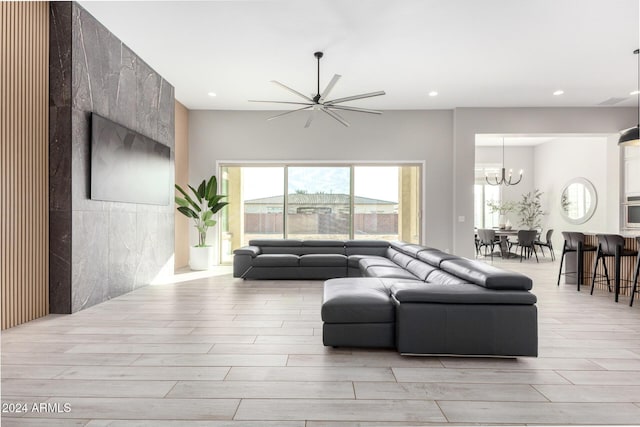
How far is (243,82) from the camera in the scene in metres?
5.93

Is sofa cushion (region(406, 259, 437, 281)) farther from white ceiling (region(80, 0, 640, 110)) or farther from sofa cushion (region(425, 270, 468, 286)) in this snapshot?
white ceiling (region(80, 0, 640, 110))

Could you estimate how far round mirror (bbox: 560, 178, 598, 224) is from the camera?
870 cm

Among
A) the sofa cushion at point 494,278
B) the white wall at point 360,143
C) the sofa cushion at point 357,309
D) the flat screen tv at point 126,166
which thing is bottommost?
the sofa cushion at point 357,309

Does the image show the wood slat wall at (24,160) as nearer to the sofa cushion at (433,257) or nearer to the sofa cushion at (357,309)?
the sofa cushion at (357,309)

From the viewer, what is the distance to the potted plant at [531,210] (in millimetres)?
10109

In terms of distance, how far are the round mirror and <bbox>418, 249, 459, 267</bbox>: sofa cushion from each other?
6.96m

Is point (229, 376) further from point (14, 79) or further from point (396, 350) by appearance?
point (14, 79)

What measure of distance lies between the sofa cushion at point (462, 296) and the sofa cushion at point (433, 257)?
105 centimetres

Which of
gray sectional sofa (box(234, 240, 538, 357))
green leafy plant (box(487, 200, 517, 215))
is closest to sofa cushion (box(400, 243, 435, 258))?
gray sectional sofa (box(234, 240, 538, 357))

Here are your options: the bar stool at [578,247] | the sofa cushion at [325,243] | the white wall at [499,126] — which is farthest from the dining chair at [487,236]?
the sofa cushion at [325,243]

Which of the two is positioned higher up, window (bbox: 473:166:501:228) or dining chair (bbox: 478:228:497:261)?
window (bbox: 473:166:501:228)

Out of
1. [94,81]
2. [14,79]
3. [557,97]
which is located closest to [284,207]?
[94,81]

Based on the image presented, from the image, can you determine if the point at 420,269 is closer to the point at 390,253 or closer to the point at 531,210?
the point at 390,253

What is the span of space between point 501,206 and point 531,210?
2.69ft
